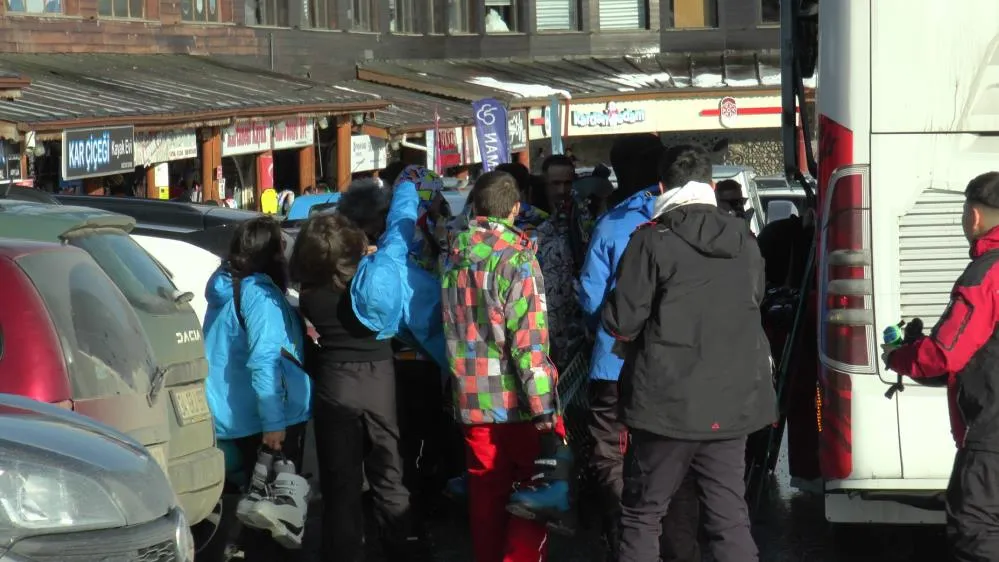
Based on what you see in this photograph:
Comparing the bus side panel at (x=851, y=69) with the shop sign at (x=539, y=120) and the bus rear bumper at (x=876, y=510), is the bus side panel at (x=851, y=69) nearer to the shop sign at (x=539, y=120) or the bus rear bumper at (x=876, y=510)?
the bus rear bumper at (x=876, y=510)

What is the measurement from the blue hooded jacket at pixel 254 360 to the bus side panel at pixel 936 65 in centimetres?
275

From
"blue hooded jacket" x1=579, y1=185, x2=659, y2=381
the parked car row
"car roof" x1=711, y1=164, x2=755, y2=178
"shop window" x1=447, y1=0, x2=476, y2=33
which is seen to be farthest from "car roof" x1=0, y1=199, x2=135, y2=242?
"shop window" x1=447, y1=0, x2=476, y2=33

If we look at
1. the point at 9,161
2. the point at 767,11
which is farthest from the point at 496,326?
the point at 767,11

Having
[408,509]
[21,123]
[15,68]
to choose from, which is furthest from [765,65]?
[408,509]

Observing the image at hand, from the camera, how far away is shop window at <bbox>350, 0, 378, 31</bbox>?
36.2 metres

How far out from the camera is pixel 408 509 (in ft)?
23.1

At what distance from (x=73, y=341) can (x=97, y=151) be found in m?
11.8

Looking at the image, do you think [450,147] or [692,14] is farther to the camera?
[692,14]

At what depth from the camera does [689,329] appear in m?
5.46

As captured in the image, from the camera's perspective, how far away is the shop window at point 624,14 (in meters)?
44.8

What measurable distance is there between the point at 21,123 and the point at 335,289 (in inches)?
356

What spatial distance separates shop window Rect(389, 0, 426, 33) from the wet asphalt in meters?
31.7

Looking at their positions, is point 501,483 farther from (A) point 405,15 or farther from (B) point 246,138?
(A) point 405,15

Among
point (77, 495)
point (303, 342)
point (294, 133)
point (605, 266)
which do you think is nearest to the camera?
point (77, 495)
